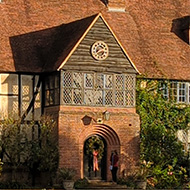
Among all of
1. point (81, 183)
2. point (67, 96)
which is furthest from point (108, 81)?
point (81, 183)

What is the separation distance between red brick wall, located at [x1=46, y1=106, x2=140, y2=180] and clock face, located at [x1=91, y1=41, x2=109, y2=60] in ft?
9.36

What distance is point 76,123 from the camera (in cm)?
3828

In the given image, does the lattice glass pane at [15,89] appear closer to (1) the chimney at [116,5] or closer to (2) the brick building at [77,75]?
(2) the brick building at [77,75]

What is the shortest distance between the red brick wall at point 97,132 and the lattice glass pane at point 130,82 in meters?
1.24

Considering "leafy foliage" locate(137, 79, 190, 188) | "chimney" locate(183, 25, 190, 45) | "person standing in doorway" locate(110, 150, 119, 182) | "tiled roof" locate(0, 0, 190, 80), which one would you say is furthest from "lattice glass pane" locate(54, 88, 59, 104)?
"chimney" locate(183, 25, 190, 45)

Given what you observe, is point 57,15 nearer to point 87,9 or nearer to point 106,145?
point 87,9

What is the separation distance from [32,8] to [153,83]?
8.54m

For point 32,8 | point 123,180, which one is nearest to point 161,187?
point 123,180

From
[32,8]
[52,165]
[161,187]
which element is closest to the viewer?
[52,165]

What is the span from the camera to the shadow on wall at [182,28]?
45375 millimetres

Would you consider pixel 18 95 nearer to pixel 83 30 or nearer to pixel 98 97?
pixel 98 97

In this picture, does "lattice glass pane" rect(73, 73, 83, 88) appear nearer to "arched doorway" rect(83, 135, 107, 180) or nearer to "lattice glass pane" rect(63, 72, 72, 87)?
"lattice glass pane" rect(63, 72, 72, 87)

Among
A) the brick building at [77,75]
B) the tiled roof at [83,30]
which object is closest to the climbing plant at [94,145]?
the brick building at [77,75]

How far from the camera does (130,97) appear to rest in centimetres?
3972
